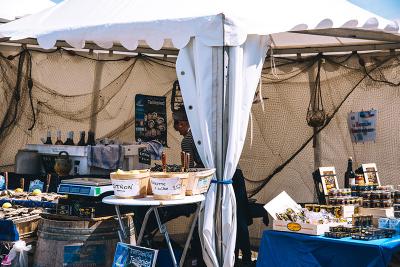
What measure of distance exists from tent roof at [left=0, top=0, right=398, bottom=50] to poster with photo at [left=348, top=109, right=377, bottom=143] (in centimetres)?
211

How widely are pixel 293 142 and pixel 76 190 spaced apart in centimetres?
401

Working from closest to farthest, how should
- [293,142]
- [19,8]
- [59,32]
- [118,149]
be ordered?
1. [59,32]
2. [118,149]
3. [19,8]
4. [293,142]

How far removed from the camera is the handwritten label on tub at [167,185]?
3918mm

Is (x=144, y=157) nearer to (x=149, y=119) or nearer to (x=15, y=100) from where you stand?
(x=149, y=119)

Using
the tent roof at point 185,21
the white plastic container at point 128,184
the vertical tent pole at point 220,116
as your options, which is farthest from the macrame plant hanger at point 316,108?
the white plastic container at point 128,184

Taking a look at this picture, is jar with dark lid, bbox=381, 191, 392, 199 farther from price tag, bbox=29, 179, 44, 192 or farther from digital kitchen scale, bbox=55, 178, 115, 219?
price tag, bbox=29, 179, 44, 192

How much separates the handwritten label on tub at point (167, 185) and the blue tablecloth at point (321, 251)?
0.96 meters

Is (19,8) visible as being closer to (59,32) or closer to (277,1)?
(59,32)

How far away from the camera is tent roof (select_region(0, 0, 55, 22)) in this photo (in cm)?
670

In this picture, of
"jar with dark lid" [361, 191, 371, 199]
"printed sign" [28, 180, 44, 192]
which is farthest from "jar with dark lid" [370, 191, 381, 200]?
"printed sign" [28, 180, 44, 192]

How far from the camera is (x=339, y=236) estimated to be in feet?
13.6

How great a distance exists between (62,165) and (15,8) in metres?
2.21

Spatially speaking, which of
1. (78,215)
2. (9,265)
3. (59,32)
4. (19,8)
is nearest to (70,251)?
(78,215)

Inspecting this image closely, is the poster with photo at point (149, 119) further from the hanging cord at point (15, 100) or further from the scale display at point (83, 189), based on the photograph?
the scale display at point (83, 189)
